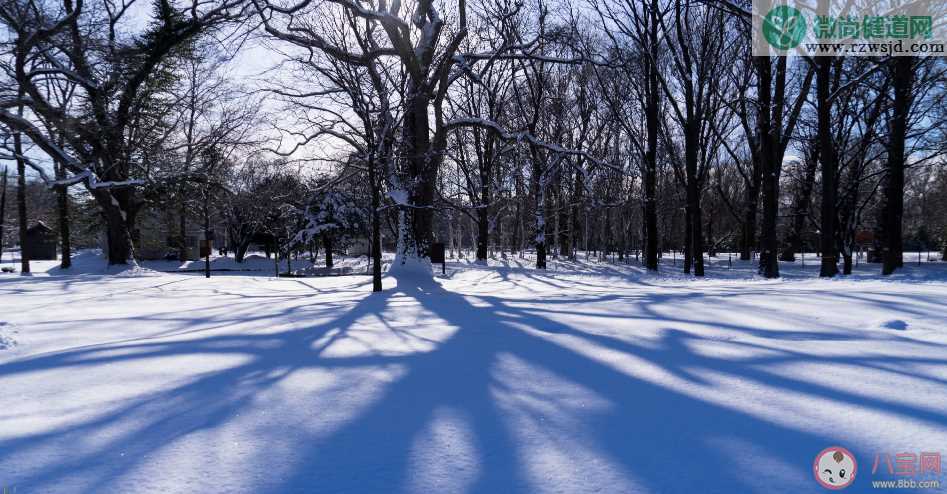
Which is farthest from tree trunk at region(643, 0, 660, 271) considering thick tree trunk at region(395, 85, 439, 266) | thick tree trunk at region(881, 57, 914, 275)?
thick tree trunk at region(395, 85, 439, 266)

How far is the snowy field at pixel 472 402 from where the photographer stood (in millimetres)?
2361

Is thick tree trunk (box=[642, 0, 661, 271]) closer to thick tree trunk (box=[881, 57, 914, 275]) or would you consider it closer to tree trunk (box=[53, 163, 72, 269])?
thick tree trunk (box=[881, 57, 914, 275])

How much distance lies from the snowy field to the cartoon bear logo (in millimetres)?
44

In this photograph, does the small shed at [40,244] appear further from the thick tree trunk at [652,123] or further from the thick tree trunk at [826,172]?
the thick tree trunk at [826,172]

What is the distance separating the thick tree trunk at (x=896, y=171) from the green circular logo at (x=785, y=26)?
131 inches

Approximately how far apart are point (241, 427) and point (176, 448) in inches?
14.0

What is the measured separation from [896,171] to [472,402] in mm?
18789

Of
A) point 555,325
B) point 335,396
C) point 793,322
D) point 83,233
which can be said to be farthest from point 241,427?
point 83,233

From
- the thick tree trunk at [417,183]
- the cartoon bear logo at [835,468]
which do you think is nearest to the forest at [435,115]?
the thick tree trunk at [417,183]

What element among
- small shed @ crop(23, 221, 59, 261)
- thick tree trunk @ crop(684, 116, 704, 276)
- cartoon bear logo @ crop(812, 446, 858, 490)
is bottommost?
cartoon bear logo @ crop(812, 446, 858, 490)

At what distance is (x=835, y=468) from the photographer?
238 cm

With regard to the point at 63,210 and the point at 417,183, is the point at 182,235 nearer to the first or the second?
the point at 63,210

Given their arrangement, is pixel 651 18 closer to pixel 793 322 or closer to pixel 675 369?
pixel 793 322

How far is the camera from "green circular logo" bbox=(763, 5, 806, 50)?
15414mm
